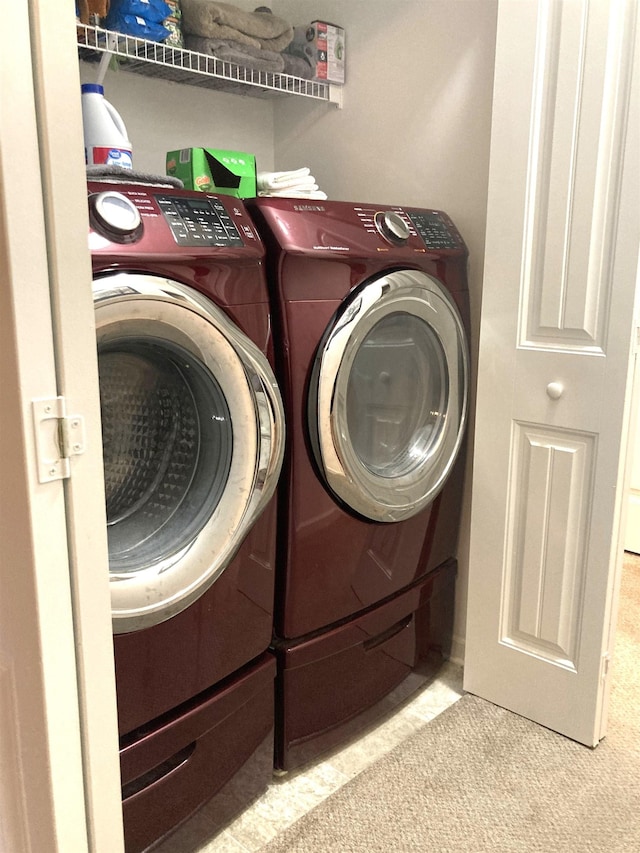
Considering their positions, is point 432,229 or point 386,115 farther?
point 386,115

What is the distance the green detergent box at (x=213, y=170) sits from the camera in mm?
1698

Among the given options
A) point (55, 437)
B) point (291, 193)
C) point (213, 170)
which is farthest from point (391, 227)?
point (55, 437)

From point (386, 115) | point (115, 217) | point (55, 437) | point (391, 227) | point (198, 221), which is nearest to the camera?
point (55, 437)

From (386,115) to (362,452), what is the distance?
37.5 inches

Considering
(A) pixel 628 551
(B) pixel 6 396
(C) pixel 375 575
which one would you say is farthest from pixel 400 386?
(A) pixel 628 551

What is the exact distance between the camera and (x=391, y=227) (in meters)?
1.62

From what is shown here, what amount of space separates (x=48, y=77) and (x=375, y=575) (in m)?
1.26

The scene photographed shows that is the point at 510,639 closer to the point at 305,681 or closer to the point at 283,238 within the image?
the point at 305,681

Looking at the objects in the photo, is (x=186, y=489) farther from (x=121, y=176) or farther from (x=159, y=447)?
(x=121, y=176)

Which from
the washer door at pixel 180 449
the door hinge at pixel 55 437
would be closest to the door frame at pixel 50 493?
the door hinge at pixel 55 437

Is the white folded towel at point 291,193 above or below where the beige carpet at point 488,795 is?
above

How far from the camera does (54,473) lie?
78 centimetres

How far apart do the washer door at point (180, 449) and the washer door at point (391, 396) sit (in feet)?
0.54

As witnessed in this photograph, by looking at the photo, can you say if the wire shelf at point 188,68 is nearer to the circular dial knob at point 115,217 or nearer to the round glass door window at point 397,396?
the circular dial knob at point 115,217
